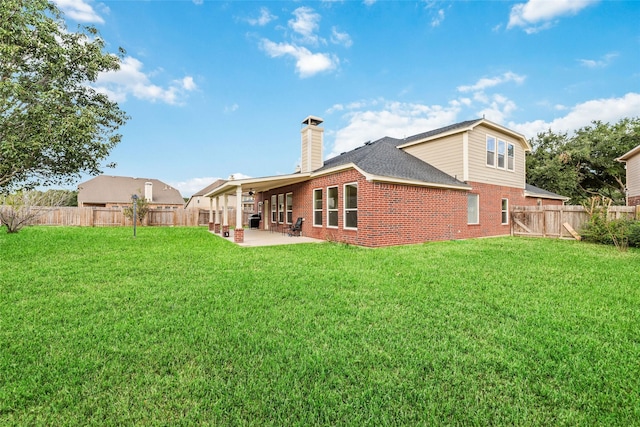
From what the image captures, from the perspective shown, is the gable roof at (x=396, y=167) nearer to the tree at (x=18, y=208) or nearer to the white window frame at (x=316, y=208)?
the white window frame at (x=316, y=208)

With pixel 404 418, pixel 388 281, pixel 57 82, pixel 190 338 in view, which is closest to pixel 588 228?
pixel 388 281

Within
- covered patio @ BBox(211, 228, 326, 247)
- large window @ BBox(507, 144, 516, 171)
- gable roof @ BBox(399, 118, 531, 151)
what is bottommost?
covered patio @ BBox(211, 228, 326, 247)

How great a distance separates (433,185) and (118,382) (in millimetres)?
10880

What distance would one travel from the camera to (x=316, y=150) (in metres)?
13.7

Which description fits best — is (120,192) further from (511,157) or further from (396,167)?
(511,157)

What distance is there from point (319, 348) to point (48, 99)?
11.7 m

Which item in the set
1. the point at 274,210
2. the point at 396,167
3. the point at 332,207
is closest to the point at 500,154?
the point at 396,167

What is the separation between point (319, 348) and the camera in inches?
111

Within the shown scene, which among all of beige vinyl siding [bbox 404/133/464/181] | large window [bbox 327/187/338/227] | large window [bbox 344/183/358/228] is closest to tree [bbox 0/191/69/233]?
large window [bbox 327/187/338/227]

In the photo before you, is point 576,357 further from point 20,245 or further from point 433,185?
point 20,245

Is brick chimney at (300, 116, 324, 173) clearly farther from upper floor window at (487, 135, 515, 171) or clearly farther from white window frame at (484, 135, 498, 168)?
upper floor window at (487, 135, 515, 171)

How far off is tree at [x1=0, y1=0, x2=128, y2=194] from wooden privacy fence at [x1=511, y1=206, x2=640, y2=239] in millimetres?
18880

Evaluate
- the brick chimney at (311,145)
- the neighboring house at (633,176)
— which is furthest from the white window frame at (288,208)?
the neighboring house at (633,176)

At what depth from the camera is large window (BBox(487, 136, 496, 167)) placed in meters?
13.8
